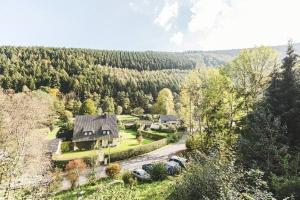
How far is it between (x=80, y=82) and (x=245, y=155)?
10530cm

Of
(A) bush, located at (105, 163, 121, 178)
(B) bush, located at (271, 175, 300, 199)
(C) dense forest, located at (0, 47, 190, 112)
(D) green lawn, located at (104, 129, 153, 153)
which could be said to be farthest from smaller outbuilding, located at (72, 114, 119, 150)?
(C) dense forest, located at (0, 47, 190, 112)

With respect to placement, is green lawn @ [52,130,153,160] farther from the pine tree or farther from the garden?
the pine tree

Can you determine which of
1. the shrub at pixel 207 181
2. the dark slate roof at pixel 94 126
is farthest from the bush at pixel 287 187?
the dark slate roof at pixel 94 126

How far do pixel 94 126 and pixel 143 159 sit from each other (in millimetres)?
17511

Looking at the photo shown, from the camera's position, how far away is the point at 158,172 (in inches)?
1342

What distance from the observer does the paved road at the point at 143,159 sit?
3788 centimetres

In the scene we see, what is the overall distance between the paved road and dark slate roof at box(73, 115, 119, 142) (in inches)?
448

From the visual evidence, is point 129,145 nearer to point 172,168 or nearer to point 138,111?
point 172,168

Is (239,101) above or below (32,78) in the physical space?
below

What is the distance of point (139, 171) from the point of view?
115 feet

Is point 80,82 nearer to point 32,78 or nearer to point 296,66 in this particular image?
point 32,78

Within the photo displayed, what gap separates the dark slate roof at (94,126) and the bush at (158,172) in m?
27.0

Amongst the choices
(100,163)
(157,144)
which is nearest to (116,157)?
(100,163)

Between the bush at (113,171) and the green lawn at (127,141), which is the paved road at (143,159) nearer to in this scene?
the bush at (113,171)
